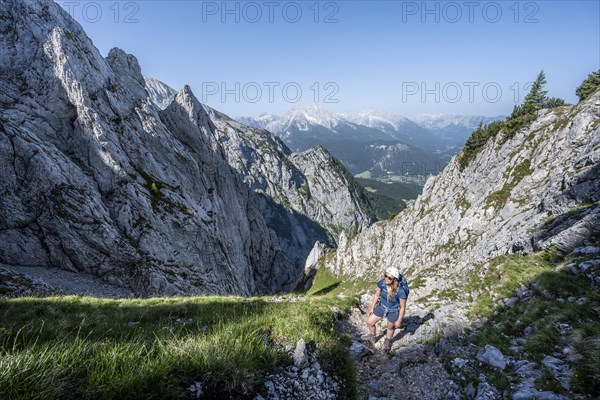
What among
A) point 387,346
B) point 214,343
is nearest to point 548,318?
point 387,346

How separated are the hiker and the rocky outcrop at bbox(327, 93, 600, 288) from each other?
21.9 feet

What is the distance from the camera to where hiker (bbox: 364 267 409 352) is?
10797mm

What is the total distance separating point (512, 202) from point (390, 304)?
43805 mm

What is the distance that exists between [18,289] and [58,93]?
Result: 52743 millimetres

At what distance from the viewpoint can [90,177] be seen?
55594mm

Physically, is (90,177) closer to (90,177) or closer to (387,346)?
(90,177)

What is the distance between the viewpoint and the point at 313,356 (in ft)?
23.9

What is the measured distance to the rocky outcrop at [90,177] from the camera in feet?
152

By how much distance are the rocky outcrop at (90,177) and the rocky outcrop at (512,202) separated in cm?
4813

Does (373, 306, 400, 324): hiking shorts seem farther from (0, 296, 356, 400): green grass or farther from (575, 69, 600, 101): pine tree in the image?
(575, 69, 600, 101): pine tree

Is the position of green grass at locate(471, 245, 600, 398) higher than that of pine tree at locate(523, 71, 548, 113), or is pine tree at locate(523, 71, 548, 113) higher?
pine tree at locate(523, 71, 548, 113)

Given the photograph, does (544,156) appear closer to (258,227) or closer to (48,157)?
(48,157)

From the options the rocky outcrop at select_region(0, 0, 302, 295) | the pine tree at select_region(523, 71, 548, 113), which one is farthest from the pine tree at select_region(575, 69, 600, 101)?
the rocky outcrop at select_region(0, 0, 302, 295)

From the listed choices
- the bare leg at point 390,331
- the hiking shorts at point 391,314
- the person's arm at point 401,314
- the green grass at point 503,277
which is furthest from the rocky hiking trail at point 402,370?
the green grass at point 503,277
